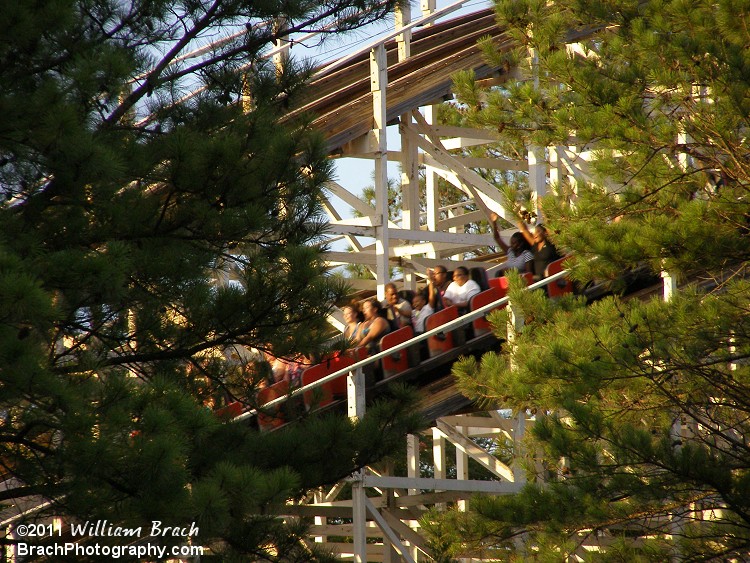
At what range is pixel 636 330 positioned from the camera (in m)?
7.73

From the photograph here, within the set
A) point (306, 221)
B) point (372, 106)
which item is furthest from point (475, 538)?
point (372, 106)

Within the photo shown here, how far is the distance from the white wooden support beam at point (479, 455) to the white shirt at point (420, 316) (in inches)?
45.0

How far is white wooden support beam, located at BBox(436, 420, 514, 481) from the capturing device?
10891 mm

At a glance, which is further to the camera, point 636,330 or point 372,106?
point 372,106

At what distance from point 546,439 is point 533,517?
583 millimetres

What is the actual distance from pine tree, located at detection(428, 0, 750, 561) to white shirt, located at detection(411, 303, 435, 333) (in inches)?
75.6

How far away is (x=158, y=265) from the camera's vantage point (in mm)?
7246

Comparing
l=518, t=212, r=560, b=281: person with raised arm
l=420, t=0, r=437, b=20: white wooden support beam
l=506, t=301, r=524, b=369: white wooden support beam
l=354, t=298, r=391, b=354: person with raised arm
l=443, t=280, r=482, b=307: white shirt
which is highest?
l=420, t=0, r=437, b=20: white wooden support beam

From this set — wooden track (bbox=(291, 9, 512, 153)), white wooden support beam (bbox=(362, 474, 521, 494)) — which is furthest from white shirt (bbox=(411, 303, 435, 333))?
wooden track (bbox=(291, 9, 512, 153))

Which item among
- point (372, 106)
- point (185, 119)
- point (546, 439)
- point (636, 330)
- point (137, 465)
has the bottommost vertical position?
point (137, 465)

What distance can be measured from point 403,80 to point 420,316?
11.1 feet

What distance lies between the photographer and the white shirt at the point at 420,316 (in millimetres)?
10422

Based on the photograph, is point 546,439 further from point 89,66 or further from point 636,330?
point 89,66

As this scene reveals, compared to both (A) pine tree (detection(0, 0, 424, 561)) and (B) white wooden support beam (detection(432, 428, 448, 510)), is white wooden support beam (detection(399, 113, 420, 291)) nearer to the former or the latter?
(B) white wooden support beam (detection(432, 428, 448, 510))
